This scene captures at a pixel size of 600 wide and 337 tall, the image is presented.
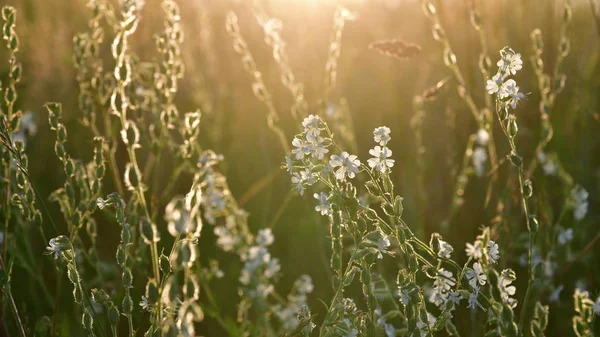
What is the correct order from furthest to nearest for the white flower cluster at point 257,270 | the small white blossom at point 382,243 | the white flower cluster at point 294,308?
the white flower cluster at point 294,308
the white flower cluster at point 257,270
the small white blossom at point 382,243

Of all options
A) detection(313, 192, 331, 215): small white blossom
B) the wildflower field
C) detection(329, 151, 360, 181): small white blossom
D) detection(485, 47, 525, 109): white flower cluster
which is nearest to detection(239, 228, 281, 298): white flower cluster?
the wildflower field

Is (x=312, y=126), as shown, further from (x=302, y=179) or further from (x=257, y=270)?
(x=257, y=270)

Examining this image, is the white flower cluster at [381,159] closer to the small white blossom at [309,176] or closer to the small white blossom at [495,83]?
the small white blossom at [309,176]

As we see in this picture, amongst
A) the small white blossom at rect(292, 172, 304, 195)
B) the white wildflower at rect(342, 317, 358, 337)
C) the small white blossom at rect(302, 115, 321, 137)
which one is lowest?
the white wildflower at rect(342, 317, 358, 337)

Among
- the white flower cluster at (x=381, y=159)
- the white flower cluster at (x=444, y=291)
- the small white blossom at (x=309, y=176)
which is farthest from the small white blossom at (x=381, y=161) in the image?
the white flower cluster at (x=444, y=291)

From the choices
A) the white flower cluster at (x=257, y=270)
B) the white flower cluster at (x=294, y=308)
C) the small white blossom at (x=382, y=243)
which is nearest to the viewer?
the small white blossom at (x=382, y=243)

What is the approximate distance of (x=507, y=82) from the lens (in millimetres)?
1211

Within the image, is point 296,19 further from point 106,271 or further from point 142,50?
point 106,271

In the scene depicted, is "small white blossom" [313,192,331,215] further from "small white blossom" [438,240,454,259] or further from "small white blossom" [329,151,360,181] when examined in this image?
"small white blossom" [438,240,454,259]

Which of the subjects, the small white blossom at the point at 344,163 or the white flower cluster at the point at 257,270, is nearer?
the small white blossom at the point at 344,163

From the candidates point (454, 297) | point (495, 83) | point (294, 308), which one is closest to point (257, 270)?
point (294, 308)

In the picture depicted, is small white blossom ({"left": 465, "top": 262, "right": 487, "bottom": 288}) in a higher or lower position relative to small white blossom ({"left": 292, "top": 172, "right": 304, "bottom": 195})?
lower

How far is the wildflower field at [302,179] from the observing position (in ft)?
4.03

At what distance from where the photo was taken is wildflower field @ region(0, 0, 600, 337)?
123 cm
